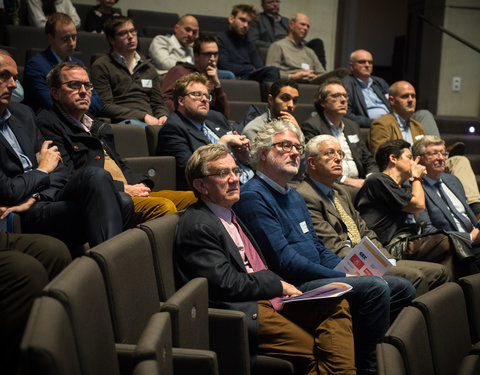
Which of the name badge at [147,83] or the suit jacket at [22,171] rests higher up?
the name badge at [147,83]

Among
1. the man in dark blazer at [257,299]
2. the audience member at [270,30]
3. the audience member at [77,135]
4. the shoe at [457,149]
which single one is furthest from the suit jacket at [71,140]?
the audience member at [270,30]

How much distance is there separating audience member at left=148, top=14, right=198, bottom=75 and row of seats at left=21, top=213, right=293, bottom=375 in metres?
2.67

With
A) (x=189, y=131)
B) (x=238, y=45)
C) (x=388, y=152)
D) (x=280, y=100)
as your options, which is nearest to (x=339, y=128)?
(x=280, y=100)

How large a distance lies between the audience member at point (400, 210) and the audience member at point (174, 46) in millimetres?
1985

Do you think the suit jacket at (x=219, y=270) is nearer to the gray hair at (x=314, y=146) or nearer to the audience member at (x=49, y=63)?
the gray hair at (x=314, y=146)

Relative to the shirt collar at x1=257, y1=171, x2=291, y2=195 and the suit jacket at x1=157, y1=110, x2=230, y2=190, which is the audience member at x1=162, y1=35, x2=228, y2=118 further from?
the shirt collar at x1=257, y1=171, x2=291, y2=195

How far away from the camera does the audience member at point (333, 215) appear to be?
246 cm

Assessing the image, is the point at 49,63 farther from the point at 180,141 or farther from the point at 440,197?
the point at 440,197

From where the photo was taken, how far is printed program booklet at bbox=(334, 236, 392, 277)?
212 cm

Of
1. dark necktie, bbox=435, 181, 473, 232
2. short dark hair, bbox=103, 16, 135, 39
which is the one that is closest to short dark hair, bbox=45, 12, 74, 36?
short dark hair, bbox=103, 16, 135, 39

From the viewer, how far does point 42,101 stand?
10.3ft

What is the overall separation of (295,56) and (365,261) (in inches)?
129

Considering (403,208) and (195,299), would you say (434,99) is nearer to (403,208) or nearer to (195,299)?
(403,208)

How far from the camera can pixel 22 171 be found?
2.14 m
